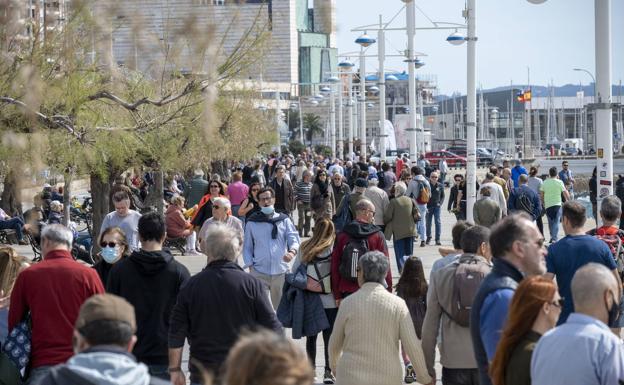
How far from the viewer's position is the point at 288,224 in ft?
39.1

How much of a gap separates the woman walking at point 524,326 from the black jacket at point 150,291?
2.96 m

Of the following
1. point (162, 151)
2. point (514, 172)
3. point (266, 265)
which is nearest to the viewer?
point (266, 265)

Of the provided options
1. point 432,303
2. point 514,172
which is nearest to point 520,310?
point 432,303

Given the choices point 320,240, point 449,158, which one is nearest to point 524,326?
point 320,240

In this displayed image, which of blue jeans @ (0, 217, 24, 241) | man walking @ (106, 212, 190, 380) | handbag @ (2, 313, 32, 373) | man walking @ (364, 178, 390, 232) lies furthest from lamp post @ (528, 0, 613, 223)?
blue jeans @ (0, 217, 24, 241)

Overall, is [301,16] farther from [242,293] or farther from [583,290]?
[583,290]

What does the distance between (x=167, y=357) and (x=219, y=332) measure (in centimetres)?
84

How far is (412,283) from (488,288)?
3.62m

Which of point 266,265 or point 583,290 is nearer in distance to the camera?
point 583,290

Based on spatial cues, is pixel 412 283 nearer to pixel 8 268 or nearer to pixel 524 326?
pixel 8 268

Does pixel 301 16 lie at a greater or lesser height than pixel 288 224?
greater

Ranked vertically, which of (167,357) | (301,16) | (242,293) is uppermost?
(301,16)

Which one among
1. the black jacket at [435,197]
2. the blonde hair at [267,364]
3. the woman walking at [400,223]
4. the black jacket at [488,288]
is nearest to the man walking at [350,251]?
the black jacket at [488,288]

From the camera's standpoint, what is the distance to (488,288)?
5.99 metres
